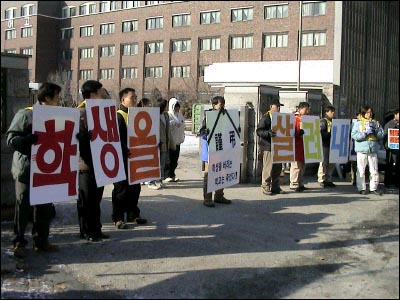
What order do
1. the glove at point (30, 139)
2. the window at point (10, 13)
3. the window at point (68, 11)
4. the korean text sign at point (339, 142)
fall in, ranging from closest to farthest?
the glove at point (30, 139)
the korean text sign at point (339, 142)
the window at point (68, 11)
the window at point (10, 13)

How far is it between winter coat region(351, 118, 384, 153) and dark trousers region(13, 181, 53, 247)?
274 inches

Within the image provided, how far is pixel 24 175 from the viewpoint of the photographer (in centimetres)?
564

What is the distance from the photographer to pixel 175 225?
7480 millimetres

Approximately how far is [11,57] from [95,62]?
7522 cm

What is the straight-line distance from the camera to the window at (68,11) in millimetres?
84000

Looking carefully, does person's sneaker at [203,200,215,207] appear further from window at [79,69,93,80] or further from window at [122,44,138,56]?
window at [79,69,93,80]

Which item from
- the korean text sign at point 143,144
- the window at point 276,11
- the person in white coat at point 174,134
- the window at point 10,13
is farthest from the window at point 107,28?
the korean text sign at point 143,144

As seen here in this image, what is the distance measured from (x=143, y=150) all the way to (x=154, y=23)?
65.1m

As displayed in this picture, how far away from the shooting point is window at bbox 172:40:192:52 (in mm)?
67750

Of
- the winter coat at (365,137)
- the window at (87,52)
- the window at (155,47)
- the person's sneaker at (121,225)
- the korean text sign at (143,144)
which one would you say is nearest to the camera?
the person's sneaker at (121,225)

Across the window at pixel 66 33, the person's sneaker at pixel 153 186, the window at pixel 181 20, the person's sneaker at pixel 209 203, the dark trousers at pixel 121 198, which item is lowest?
the person's sneaker at pixel 209 203

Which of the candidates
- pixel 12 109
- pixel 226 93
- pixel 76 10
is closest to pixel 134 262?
pixel 12 109

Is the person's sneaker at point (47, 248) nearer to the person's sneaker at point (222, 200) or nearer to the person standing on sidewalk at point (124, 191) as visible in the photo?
the person standing on sidewalk at point (124, 191)

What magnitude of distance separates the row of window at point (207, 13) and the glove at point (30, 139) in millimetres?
37775
